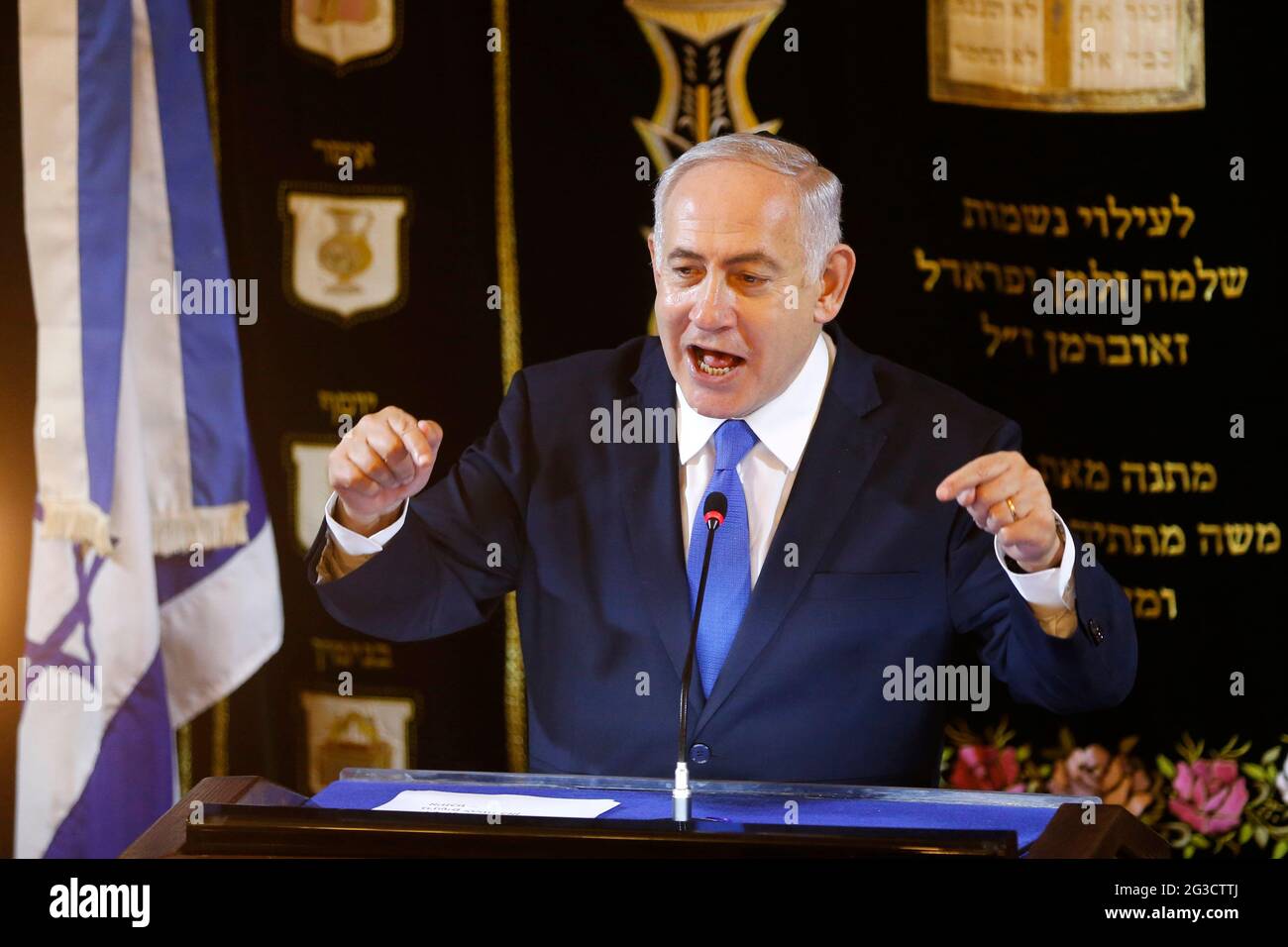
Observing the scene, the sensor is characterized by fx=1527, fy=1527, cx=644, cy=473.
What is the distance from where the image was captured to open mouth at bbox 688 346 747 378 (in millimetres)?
2725

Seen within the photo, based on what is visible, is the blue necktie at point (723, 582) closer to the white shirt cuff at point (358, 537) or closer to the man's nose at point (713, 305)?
the man's nose at point (713, 305)

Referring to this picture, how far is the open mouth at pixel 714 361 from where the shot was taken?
8.94ft

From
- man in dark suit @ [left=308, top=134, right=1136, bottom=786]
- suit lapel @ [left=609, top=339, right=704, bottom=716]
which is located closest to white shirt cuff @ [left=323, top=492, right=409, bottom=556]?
man in dark suit @ [left=308, top=134, right=1136, bottom=786]

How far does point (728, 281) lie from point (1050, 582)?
773 millimetres

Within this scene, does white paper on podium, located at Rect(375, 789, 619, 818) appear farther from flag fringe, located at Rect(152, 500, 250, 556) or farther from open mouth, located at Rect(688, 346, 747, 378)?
flag fringe, located at Rect(152, 500, 250, 556)

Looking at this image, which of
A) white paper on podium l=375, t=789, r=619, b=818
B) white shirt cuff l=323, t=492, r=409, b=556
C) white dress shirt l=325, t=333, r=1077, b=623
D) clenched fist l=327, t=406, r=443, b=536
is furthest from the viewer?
white dress shirt l=325, t=333, r=1077, b=623

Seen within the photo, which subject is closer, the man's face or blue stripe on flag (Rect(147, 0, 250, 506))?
the man's face

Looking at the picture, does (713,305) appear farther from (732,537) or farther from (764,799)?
(764,799)

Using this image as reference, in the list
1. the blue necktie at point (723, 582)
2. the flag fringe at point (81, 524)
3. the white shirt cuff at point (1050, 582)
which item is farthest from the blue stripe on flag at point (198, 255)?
the white shirt cuff at point (1050, 582)

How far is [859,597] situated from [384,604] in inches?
33.6

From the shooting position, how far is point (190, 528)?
11.2 ft

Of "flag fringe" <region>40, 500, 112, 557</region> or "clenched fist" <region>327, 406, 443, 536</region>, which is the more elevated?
"clenched fist" <region>327, 406, 443, 536</region>

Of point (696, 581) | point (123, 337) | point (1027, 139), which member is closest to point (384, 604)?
point (696, 581)

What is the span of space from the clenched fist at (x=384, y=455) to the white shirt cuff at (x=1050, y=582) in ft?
2.84
